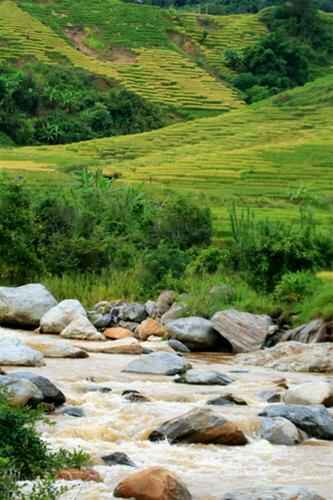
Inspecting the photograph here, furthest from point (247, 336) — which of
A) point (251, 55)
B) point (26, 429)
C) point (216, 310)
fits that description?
point (251, 55)

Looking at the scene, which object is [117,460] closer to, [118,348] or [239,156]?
[118,348]

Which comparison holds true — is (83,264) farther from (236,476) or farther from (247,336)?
(236,476)

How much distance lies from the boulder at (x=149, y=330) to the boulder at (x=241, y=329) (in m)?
1.21

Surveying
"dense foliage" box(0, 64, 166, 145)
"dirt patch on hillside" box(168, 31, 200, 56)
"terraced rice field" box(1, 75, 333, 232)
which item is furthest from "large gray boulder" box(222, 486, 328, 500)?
A: "dirt patch on hillside" box(168, 31, 200, 56)

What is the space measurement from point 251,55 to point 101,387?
8855 centimetres

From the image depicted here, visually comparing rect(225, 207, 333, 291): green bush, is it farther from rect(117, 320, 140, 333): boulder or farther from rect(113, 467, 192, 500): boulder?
rect(113, 467, 192, 500): boulder

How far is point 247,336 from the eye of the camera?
68.7 feet

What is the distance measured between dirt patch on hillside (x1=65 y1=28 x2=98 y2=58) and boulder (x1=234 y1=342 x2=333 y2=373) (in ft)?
276

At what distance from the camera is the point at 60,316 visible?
21.8m

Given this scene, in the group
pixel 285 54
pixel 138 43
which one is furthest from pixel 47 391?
pixel 138 43

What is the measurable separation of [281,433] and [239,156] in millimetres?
45037

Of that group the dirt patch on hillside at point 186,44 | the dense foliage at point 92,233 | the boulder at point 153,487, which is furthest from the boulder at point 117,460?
the dirt patch on hillside at point 186,44

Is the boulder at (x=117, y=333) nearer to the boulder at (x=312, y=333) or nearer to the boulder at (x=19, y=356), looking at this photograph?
the boulder at (x=312, y=333)

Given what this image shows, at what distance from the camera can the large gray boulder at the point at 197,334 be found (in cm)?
2084
